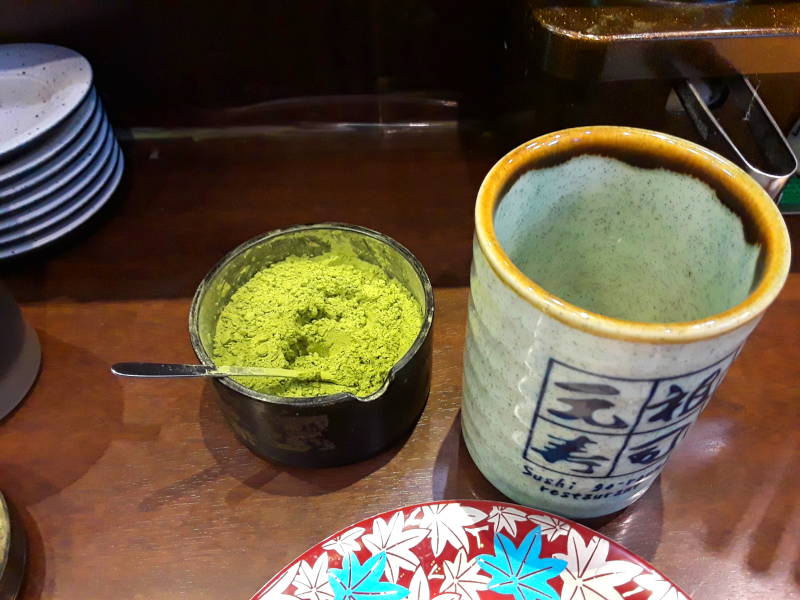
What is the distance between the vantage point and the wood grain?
1.54ft

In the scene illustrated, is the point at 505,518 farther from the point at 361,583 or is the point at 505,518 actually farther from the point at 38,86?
the point at 38,86

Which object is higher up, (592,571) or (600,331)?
(600,331)

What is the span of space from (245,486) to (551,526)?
0.23 meters

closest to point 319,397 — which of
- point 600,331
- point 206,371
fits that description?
point 206,371

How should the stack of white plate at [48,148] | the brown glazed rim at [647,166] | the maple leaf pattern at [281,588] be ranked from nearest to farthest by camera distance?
the brown glazed rim at [647,166]
the maple leaf pattern at [281,588]
the stack of white plate at [48,148]

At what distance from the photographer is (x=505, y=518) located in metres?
0.45

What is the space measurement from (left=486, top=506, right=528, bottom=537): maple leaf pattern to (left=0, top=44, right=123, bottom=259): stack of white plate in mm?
484

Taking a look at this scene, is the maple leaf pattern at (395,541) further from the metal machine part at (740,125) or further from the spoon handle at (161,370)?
the metal machine part at (740,125)

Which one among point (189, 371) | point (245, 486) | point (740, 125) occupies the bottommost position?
point (245, 486)

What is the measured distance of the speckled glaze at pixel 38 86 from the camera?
2.13 feet

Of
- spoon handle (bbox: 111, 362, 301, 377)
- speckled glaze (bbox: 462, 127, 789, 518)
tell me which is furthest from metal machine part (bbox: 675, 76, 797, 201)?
spoon handle (bbox: 111, 362, 301, 377)

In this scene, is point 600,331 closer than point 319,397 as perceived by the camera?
Yes

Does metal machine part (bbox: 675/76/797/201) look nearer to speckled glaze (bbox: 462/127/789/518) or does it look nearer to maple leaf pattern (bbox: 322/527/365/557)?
speckled glaze (bbox: 462/127/789/518)

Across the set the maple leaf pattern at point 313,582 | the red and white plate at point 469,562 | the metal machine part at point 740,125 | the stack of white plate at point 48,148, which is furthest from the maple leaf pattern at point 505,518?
the stack of white plate at point 48,148
